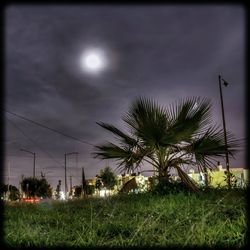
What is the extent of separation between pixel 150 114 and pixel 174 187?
173cm

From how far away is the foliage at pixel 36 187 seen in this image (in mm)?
70375

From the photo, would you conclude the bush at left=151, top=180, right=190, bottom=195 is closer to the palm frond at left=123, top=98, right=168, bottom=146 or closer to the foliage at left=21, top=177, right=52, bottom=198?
A: the palm frond at left=123, top=98, right=168, bottom=146

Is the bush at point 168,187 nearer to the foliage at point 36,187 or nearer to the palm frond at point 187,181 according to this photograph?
the palm frond at point 187,181

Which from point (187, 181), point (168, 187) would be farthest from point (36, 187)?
point (187, 181)

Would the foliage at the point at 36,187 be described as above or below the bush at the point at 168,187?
above

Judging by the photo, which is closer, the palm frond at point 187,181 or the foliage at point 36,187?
the palm frond at point 187,181

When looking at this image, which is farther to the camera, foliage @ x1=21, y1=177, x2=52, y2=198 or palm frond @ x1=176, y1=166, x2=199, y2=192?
foliage @ x1=21, y1=177, x2=52, y2=198

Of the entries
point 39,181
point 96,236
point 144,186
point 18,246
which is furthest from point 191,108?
point 39,181

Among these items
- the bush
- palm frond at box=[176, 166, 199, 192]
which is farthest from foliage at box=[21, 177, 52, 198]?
palm frond at box=[176, 166, 199, 192]

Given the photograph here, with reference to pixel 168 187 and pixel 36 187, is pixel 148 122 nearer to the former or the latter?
pixel 168 187

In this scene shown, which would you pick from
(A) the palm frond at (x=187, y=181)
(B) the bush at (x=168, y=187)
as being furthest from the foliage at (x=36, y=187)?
(A) the palm frond at (x=187, y=181)

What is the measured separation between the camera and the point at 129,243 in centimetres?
333

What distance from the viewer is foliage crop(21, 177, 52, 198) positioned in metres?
70.4

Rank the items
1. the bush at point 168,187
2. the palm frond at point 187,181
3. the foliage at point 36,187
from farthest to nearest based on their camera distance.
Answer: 1. the foliage at point 36,187
2. the bush at point 168,187
3. the palm frond at point 187,181
